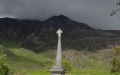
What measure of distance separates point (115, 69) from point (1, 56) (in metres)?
37.4

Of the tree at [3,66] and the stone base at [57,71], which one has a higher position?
the tree at [3,66]

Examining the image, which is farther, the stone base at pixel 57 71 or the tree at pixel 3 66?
the tree at pixel 3 66

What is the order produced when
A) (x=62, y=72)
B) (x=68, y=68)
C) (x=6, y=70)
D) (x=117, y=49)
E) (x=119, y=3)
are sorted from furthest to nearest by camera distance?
1. (x=68, y=68)
2. (x=6, y=70)
3. (x=62, y=72)
4. (x=117, y=49)
5. (x=119, y=3)

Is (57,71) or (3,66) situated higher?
(3,66)

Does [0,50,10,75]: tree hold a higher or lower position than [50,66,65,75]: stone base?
higher

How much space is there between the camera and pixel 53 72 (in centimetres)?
3438

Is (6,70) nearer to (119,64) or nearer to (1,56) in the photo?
(1,56)

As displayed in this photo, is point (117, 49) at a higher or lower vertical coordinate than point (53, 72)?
higher

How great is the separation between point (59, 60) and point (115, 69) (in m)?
5.93

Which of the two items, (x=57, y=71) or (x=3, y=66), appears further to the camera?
(x=3, y=66)

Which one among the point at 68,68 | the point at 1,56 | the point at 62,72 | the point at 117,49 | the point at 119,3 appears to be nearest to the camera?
the point at 119,3

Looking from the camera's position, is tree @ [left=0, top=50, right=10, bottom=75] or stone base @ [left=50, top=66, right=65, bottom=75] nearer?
stone base @ [left=50, top=66, right=65, bottom=75]

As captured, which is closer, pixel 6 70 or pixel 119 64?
pixel 119 64

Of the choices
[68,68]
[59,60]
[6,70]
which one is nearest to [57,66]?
[59,60]
